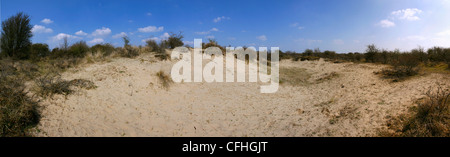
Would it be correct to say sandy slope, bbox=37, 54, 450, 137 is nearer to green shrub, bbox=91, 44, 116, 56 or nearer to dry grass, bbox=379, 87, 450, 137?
dry grass, bbox=379, 87, 450, 137

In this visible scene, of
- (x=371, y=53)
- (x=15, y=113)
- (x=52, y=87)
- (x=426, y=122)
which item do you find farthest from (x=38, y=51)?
(x=371, y=53)

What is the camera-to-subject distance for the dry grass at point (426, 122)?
3.95 m

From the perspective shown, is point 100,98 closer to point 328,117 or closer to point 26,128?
point 26,128

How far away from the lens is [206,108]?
23.4ft

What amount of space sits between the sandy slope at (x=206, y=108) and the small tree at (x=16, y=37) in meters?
4.35

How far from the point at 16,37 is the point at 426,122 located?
49.4 feet

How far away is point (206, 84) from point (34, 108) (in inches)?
232

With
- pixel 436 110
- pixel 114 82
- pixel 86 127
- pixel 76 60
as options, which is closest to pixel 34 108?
pixel 86 127

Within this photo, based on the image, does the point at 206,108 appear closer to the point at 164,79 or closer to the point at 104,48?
the point at 164,79

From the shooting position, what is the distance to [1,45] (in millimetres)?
9273

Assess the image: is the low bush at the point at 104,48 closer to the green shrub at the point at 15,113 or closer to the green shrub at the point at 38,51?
the green shrub at the point at 38,51

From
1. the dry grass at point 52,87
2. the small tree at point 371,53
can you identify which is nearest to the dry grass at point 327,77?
the small tree at point 371,53

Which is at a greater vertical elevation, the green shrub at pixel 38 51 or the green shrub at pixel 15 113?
the green shrub at pixel 38 51

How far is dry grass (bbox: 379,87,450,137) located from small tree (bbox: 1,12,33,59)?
1410cm
